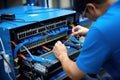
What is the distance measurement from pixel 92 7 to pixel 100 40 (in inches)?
6.2

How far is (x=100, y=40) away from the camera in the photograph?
837mm

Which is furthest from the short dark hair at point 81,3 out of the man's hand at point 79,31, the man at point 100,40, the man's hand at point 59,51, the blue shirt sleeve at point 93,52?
the man's hand at point 79,31

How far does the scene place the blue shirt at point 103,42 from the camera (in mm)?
834

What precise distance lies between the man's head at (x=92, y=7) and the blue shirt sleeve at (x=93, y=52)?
0.33ft

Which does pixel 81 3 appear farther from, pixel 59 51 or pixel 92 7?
pixel 59 51

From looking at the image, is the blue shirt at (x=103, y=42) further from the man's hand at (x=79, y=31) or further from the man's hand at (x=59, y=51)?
the man's hand at (x=79, y=31)

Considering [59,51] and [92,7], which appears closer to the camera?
[92,7]

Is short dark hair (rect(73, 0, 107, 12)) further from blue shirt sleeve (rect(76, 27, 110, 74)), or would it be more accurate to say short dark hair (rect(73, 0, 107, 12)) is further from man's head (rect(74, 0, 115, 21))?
blue shirt sleeve (rect(76, 27, 110, 74))

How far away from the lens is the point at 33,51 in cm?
134

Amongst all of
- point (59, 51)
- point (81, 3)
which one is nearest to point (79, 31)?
point (59, 51)

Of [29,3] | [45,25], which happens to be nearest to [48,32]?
[45,25]

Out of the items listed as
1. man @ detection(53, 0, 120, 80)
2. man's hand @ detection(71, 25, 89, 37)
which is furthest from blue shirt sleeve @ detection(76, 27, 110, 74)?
man's hand @ detection(71, 25, 89, 37)

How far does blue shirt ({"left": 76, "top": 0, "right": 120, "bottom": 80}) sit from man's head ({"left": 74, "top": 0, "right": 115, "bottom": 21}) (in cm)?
3

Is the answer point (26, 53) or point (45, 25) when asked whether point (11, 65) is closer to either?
point (26, 53)
